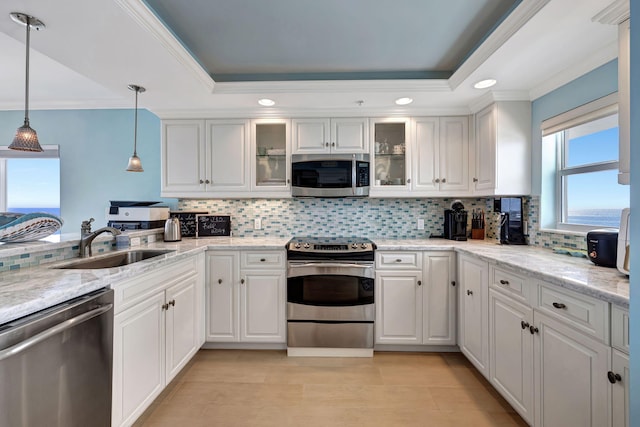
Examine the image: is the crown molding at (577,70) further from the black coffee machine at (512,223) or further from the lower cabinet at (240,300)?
the lower cabinet at (240,300)

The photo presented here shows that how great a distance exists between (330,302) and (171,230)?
5.25ft

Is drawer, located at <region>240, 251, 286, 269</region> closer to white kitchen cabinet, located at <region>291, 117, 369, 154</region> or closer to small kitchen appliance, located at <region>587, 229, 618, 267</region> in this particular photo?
white kitchen cabinet, located at <region>291, 117, 369, 154</region>

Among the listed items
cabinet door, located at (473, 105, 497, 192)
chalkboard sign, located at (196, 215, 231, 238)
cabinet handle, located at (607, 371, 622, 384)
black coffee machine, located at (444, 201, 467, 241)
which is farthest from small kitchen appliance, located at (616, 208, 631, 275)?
chalkboard sign, located at (196, 215, 231, 238)

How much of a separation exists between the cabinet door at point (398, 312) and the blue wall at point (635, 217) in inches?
68.4

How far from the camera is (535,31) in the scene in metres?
1.55

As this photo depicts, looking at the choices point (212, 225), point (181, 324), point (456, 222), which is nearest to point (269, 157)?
point (212, 225)

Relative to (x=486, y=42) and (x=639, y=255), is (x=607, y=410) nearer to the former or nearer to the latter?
(x=639, y=255)

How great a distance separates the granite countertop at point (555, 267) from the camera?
3.74 feet

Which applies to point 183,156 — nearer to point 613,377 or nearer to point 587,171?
point 613,377

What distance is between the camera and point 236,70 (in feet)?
7.93

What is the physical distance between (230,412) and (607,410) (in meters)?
1.85

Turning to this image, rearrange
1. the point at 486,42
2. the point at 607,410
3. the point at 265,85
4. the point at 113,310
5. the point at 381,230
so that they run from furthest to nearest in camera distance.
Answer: the point at 381,230, the point at 265,85, the point at 486,42, the point at 113,310, the point at 607,410

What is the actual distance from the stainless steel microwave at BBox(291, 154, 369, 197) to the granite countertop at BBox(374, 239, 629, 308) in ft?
2.07

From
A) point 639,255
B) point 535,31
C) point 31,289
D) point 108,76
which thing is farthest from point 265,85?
point 639,255
